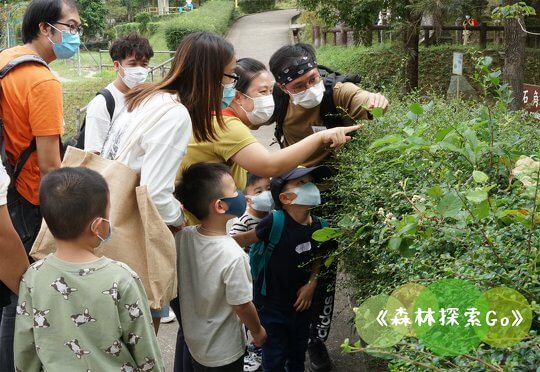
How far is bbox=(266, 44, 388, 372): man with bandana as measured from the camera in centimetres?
380

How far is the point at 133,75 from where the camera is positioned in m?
5.19

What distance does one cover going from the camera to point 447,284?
1.96m

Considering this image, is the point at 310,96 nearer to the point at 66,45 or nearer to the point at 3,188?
the point at 66,45

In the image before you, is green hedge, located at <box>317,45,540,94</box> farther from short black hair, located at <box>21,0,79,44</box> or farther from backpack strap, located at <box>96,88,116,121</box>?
short black hair, located at <box>21,0,79,44</box>

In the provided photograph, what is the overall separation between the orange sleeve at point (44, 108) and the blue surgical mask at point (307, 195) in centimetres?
116

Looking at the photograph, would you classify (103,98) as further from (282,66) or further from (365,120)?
(365,120)

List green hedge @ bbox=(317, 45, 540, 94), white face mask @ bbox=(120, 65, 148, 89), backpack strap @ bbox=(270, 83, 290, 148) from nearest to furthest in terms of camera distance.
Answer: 1. backpack strap @ bbox=(270, 83, 290, 148)
2. white face mask @ bbox=(120, 65, 148, 89)
3. green hedge @ bbox=(317, 45, 540, 94)

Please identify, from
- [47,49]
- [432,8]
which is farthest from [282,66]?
[432,8]

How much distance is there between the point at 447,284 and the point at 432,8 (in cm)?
1148

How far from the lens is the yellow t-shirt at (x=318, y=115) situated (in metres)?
3.80

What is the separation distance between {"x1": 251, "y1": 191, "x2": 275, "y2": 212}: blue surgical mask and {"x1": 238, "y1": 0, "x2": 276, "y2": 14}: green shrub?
40.3 m

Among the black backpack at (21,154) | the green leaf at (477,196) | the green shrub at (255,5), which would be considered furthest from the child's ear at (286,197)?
the green shrub at (255,5)

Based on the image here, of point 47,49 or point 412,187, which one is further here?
point 47,49

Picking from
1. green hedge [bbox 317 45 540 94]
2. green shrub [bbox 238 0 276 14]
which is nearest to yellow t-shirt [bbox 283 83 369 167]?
green hedge [bbox 317 45 540 94]
